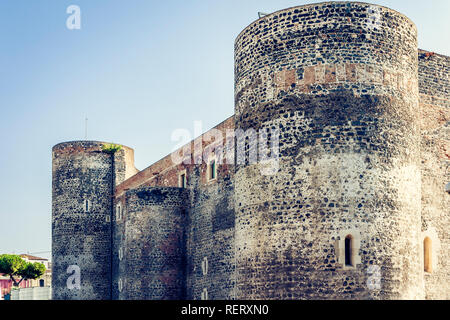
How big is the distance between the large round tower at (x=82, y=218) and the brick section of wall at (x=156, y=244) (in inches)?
285

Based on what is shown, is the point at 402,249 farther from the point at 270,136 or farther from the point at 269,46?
the point at 269,46

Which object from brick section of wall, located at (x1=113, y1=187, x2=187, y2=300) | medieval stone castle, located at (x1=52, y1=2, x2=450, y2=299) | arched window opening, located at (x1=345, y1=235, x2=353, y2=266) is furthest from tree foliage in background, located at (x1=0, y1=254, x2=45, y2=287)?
→ arched window opening, located at (x1=345, y1=235, x2=353, y2=266)

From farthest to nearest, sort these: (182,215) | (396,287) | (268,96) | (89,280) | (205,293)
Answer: (89,280) → (182,215) → (205,293) → (268,96) → (396,287)

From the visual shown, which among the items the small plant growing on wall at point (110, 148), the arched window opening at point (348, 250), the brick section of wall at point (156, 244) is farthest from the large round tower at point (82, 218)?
the arched window opening at point (348, 250)

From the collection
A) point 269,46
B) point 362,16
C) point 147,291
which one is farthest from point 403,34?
point 147,291

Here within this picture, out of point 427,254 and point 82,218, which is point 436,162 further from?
point 82,218

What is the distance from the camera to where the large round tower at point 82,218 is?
109 feet

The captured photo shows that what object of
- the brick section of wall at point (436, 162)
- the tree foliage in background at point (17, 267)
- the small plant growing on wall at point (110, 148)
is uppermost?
the small plant growing on wall at point (110, 148)

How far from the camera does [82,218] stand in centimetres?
3391

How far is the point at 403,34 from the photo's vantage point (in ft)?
54.9

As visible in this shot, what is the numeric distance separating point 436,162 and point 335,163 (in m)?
5.17

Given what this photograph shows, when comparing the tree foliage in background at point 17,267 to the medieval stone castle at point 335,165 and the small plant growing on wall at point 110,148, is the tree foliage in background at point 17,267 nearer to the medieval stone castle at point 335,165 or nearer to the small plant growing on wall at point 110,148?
the small plant growing on wall at point 110,148

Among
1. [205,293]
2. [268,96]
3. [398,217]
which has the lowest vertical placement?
[205,293]

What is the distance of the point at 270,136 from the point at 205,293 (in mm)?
9088
